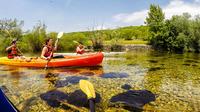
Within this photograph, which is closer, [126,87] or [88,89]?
[88,89]

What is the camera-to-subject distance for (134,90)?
11.5 metres

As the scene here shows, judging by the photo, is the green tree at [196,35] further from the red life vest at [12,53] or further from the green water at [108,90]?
the red life vest at [12,53]

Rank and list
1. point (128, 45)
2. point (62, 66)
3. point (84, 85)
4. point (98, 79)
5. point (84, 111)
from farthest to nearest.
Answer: point (128, 45)
point (62, 66)
point (98, 79)
point (84, 111)
point (84, 85)

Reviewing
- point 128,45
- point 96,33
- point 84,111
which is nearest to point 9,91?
point 84,111

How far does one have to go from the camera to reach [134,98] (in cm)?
1011

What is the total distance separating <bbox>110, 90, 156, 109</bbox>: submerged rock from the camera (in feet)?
30.6

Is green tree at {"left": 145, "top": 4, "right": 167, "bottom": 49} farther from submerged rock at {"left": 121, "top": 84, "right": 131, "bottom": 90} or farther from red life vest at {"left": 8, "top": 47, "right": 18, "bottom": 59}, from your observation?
submerged rock at {"left": 121, "top": 84, "right": 131, "bottom": 90}

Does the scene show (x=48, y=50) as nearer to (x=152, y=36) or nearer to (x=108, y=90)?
(x=108, y=90)

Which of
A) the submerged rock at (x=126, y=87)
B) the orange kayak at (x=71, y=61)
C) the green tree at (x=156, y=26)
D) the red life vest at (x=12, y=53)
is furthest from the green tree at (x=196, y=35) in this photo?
the submerged rock at (x=126, y=87)

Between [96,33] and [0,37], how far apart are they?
1844 cm

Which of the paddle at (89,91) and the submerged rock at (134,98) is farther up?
the paddle at (89,91)

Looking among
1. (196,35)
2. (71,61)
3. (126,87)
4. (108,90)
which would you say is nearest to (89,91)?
(108,90)

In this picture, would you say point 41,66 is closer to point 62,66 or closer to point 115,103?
point 62,66

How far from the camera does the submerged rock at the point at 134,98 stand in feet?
30.6
